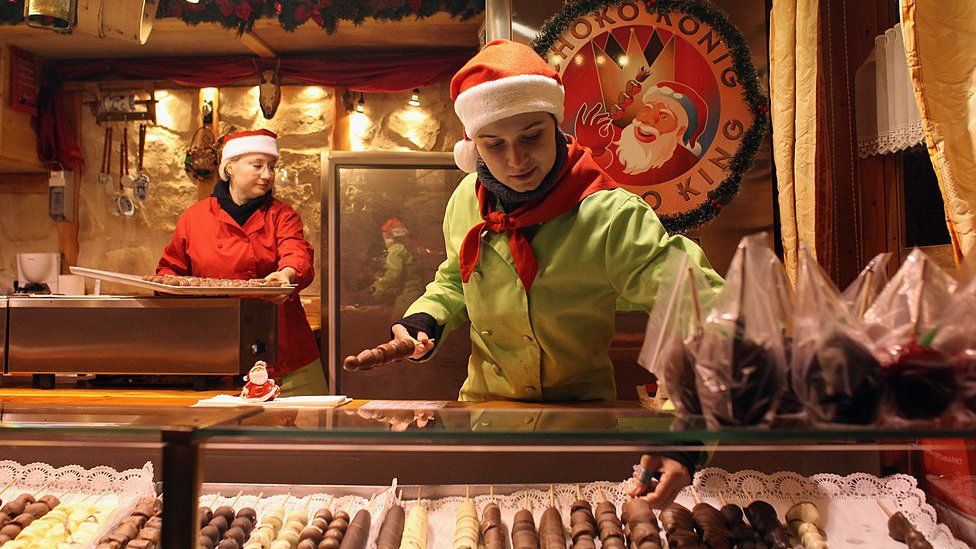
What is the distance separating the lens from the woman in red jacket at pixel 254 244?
354cm

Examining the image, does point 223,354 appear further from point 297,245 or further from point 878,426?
point 878,426

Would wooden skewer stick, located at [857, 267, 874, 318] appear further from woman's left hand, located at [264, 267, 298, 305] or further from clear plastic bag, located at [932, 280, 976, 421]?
woman's left hand, located at [264, 267, 298, 305]

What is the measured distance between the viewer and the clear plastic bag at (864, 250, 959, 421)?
895 millimetres

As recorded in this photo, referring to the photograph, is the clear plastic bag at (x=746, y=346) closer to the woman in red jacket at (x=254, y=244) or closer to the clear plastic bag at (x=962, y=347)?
the clear plastic bag at (x=962, y=347)

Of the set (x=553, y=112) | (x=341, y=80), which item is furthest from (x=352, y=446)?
(x=341, y=80)

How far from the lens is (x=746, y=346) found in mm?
902

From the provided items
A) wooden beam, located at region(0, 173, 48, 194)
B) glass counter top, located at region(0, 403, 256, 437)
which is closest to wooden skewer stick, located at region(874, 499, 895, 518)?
glass counter top, located at region(0, 403, 256, 437)

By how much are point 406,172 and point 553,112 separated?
87.9 inches

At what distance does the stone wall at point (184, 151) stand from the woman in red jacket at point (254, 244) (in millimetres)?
1498

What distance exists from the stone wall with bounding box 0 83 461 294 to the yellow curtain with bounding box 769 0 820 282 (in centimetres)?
279

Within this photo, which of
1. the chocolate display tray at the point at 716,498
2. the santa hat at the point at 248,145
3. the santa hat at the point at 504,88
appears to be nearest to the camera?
the chocolate display tray at the point at 716,498

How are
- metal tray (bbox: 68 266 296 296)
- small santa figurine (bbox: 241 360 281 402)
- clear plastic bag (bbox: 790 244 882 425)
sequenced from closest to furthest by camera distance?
clear plastic bag (bbox: 790 244 882 425)
small santa figurine (bbox: 241 360 281 402)
metal tray (bbox: 68 266 296 296)

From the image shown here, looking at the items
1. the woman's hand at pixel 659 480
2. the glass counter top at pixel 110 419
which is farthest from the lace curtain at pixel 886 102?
the glass counter top at pixel 110 419

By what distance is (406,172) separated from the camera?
4074mm
